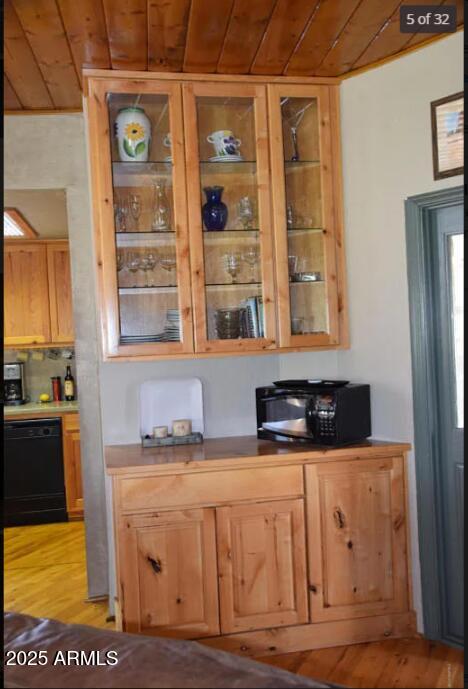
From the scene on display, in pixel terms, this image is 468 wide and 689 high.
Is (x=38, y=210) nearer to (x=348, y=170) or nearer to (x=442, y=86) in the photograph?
(x=348, y=170)

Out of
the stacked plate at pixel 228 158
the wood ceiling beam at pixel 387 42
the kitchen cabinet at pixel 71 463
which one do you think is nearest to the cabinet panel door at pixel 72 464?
the kitchen cabinet at pixel 71 463

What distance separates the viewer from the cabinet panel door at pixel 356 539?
2.86m

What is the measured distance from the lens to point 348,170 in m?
3.17

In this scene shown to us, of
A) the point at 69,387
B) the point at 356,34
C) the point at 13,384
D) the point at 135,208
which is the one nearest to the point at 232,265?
the point at 135,208

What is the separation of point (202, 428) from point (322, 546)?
2.71 ft

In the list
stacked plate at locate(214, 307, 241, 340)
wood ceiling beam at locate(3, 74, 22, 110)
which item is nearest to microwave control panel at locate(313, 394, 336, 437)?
stacked plate at locate(214, 307, 241, 340)

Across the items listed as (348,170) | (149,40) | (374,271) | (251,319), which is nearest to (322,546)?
(251,319)

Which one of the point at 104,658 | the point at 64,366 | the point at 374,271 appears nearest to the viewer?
the point at 104,658

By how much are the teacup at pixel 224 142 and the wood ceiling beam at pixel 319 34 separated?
0.37 m

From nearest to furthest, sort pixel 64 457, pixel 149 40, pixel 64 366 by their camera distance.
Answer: pixel 149 40 → pixel 64 457 → pixel 64 366

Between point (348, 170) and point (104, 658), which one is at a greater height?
point (348, 170)

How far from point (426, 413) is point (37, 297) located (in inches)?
140

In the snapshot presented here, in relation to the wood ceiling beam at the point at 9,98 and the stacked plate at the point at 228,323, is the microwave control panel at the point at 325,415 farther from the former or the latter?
the wood ceiling beam at the point at 9,98

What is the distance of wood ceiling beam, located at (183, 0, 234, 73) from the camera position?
2.42m
